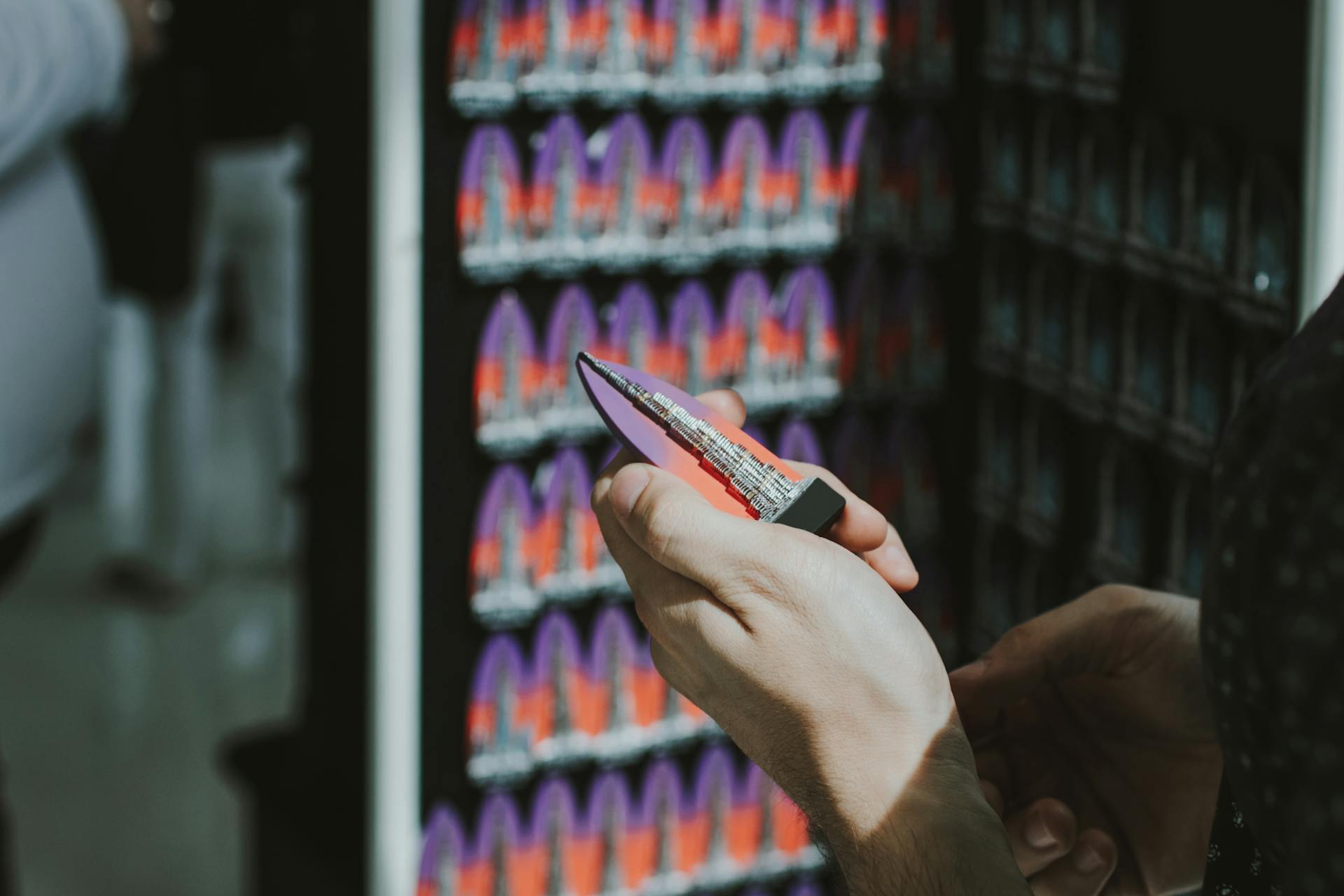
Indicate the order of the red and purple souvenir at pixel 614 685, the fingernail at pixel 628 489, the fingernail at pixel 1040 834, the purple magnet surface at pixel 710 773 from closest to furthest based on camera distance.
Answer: the fingernail at pixel 628 489 → the fingernail at pixel 1040 834 → the red and purple souvenir at pixel 614 685 → the purple magnet surface at pixel 710 773

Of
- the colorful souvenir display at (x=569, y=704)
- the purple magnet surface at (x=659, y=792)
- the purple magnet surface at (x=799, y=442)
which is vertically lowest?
the purple magnet surface at (x=659, y=792)

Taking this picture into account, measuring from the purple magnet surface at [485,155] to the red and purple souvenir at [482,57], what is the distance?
0.03 meters

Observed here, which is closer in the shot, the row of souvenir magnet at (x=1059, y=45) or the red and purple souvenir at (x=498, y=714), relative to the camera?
the row of souvenir magnet at (x=1059, y=45)

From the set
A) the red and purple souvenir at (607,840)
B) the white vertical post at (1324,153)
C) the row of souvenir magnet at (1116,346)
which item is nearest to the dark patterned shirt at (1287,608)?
the white vertical post at (1324,153)

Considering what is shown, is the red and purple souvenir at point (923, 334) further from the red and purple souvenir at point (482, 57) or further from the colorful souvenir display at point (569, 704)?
the red and purple souvenir at point (482, 57)

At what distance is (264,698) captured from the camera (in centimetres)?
407

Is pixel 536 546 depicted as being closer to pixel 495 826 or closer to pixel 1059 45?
pixel 495 826

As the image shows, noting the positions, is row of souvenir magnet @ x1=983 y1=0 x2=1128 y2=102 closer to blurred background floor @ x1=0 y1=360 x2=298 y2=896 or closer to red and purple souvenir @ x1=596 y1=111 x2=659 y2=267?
red and purple souvenir @ x1=596 y1=111 x2=659 y2=267

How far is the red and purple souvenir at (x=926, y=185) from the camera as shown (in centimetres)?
240

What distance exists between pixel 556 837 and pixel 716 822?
0.28 metres

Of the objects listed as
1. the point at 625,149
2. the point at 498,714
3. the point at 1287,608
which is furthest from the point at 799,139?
the point at 1287,608

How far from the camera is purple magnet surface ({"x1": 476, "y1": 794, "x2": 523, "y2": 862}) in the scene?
225cm

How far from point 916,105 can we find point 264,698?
2566 mm

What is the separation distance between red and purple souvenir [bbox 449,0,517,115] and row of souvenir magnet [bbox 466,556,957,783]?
0.77 m
